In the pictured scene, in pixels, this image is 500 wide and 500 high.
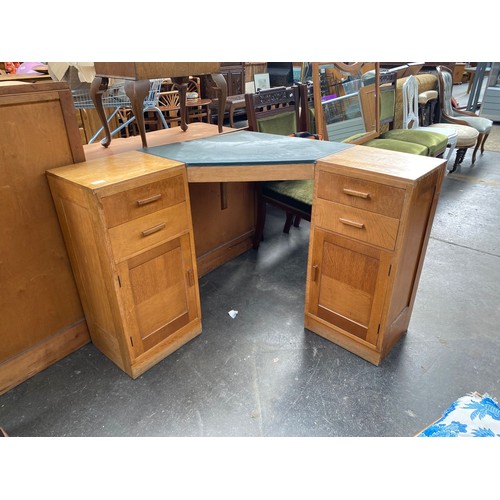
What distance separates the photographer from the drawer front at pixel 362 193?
4.48 ft

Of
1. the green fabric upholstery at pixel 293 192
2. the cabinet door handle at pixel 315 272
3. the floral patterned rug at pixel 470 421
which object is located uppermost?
the green fabric upholstery at pixel 293 192

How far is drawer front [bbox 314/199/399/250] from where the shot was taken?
1.42m

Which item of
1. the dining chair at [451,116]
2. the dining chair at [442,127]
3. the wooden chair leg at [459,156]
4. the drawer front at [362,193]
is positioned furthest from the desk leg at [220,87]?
the dining chair at [451,116]

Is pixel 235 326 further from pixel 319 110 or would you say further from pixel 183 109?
pixel 319 110

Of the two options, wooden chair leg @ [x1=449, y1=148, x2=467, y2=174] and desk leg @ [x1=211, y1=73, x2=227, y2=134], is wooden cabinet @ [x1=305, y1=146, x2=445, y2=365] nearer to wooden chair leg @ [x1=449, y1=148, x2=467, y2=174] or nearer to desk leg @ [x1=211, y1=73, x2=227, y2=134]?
desk leg @ [x1=211, y1=73, x2=227, y2=134]

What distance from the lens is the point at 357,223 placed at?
149 centimetres

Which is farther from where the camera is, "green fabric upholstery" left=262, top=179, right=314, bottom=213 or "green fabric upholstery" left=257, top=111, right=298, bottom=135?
"green fabric upholstery" left=257, top=111, right=298, bottom=135

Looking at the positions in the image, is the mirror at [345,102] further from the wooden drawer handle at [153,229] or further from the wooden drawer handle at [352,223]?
the wooden drawer handle at [153,229]

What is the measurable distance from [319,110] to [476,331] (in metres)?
1.76

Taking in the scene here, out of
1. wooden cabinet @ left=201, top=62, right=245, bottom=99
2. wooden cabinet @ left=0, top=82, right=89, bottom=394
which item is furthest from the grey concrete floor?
wooden cabinet @ left=201, top=62, right=245, bottom=99

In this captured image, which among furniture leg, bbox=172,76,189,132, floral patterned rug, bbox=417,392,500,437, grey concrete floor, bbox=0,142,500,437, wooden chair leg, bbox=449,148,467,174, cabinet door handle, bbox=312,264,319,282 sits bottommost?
grey concrete floor, bbox=0,142,500,437

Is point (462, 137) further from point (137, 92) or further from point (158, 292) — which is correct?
point (158, 292)

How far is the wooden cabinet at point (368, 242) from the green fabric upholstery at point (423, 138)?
6.16 feet

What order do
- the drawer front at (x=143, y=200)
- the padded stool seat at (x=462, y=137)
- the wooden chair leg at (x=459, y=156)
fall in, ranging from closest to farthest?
the drawer front at (x=143, y=200) < the padded stool seat at (x=462, y=137) < the wooden chair leg at (x=459, y=156)
